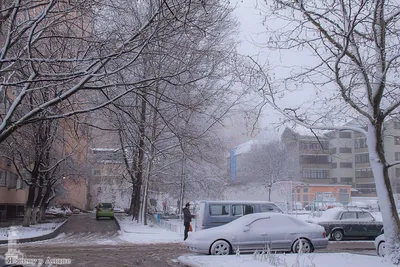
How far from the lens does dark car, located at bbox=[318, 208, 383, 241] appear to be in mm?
22672

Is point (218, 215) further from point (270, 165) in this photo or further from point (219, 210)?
point (270, 165)

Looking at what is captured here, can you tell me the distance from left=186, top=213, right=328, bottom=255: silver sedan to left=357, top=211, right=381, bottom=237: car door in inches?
315

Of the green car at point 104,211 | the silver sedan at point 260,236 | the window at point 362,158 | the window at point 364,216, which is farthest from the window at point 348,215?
the window at point 362,158

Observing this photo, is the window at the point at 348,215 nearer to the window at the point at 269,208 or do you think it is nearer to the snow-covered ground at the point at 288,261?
the window at the point at 269,208

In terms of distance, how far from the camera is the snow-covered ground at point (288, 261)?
1099 cm

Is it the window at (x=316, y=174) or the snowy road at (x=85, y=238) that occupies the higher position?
the window at (x=316, y=174)

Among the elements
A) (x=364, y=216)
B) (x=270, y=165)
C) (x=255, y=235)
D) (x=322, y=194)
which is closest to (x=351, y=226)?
(x=364, y=216)

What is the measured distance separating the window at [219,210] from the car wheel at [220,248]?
4030mm

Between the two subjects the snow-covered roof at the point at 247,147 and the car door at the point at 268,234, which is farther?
the snow-covered roof at the point at 247,147

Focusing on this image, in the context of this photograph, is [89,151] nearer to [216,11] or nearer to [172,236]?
[172,236]

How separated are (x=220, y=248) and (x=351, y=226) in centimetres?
1027

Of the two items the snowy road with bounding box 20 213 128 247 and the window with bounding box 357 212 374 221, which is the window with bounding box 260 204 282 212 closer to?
the window with bounding box 357 212 374 221

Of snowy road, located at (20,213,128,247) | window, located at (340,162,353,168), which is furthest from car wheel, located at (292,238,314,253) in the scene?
window, located at (340,162,353,168)

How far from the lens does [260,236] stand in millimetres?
15305
